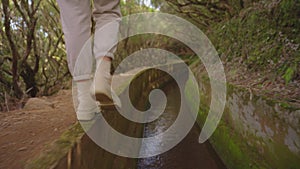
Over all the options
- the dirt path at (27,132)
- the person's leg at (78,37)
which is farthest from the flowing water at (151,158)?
the person's leg at (78,37)

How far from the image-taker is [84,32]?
1.37 metres

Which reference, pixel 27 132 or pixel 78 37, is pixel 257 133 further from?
pixel 27 132

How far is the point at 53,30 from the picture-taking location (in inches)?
264

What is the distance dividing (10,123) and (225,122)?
2230 mm

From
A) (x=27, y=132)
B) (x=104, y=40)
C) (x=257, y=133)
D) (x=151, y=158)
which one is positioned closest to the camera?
(x=104, y=40)

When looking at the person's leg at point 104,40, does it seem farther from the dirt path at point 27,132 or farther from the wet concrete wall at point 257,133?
the wet concrete wall at point 257,133

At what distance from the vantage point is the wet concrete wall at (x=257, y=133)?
1.56 meters

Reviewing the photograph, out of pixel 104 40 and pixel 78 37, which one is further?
pixel 104 40

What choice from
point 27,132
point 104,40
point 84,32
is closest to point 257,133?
point 104,40

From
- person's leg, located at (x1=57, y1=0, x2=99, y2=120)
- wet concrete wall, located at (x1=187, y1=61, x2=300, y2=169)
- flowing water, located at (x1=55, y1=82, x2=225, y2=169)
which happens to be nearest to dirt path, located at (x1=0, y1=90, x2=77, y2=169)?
flowing water, located at (x1=55, y1=82, x2=225, y2=169)

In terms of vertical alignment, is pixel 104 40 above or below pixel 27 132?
above

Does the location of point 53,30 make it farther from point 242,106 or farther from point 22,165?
point 22,165

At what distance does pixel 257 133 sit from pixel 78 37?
1586mm

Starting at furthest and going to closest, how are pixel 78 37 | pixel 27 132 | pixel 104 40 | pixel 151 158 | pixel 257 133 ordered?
pixel 151 158
pixel 257 133
pixel 27 132
pixel 104 40
pixel 78 37
